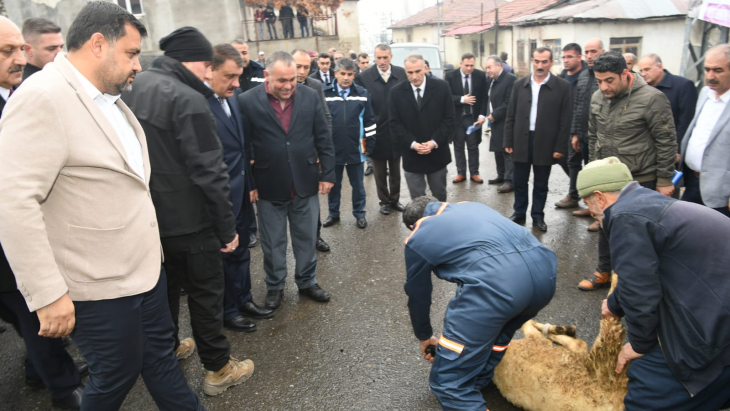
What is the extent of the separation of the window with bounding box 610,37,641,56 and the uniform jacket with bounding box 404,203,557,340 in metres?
17.4

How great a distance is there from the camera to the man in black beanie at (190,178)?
2570mm

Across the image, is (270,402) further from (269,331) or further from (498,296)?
(498,296)

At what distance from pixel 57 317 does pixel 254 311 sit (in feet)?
7.17

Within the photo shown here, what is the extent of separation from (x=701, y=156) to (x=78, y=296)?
166 inches

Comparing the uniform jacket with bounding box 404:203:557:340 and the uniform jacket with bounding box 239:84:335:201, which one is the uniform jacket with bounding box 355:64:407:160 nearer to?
the uniform jacket with bounding box 239:84:335:201

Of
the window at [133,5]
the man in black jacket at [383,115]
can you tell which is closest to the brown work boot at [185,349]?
the man in black jacket at [383,115]

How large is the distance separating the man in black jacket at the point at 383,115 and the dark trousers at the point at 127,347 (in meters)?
4.25

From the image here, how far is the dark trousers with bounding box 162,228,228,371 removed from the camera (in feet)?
9.11

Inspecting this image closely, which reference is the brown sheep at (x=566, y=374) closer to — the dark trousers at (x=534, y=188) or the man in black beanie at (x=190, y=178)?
the man in black beanie at (x=190, y=178)

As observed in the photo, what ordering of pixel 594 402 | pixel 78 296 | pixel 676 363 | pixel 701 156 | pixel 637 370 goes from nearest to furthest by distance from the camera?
pixel 78 296 → pixel 676 363 → pixel 637 370 → pixel 594 402 → pixel 701 156

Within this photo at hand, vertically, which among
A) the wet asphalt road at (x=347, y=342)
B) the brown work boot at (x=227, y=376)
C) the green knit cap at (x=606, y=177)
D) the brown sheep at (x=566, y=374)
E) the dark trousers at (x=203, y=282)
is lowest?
the wet asphalt road at (x=347, y=342)

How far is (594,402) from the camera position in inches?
99.1

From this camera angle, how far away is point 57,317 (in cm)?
186

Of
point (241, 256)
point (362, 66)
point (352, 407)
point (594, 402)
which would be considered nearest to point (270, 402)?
point (352, 407)
